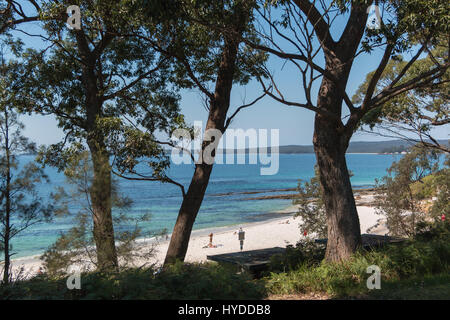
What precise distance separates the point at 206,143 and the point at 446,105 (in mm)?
8302

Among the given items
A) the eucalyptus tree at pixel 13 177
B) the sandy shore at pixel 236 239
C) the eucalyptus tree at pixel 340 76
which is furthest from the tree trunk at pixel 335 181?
the sandy shore at pixel 236 239

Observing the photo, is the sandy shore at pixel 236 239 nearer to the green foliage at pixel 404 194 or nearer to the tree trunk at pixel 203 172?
the green foliage at pixel 404 194

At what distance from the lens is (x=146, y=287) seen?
3.77 meters

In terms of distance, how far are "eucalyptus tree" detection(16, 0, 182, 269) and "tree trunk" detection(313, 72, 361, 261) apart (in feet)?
9.11

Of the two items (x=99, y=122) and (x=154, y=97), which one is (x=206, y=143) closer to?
(x=99, y=122)

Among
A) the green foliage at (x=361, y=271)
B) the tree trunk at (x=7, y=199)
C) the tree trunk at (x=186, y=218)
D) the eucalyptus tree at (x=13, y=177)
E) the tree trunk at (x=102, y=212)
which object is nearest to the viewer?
the tree trunk at (x=102, y=212)

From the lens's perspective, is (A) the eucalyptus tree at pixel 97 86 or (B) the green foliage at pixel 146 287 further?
(A) the eucalyptus tree at pixel 97 86

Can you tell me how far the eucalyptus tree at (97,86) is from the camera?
7.49m

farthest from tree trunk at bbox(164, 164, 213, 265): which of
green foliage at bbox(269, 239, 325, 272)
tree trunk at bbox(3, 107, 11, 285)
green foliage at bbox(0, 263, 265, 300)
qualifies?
green foliage at bbox(0, 263, 265, 300)

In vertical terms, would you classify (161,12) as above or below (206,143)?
above

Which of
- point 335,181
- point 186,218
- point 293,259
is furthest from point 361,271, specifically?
point 186,218

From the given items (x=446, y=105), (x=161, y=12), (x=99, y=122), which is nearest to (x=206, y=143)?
(x=99, y=122)

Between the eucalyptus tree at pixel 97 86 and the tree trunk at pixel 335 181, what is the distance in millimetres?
2776

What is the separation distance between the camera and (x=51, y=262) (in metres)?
5.24
